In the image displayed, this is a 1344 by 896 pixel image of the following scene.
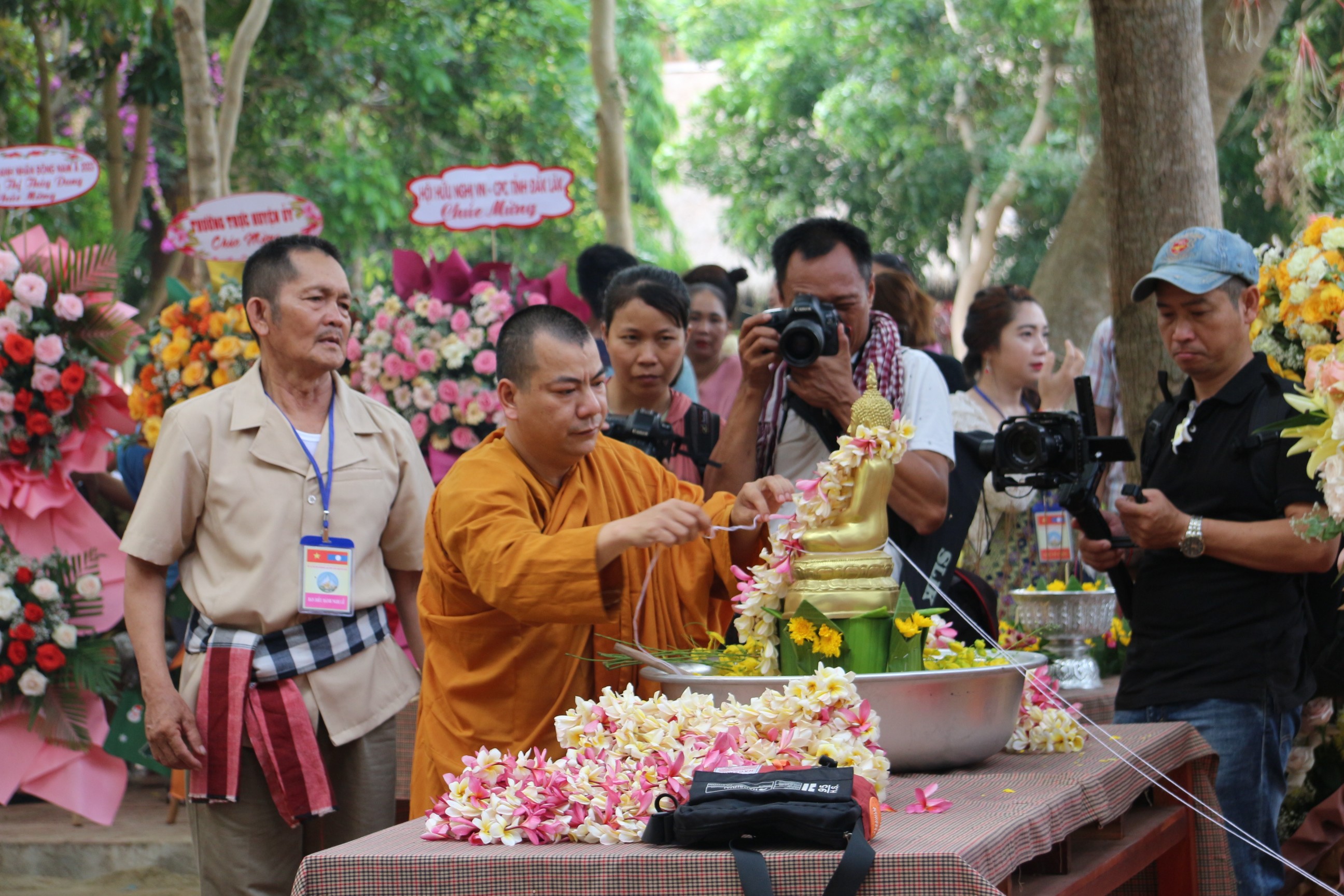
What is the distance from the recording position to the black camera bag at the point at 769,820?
5.38 feet

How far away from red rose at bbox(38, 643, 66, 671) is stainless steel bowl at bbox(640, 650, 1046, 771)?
343 cm

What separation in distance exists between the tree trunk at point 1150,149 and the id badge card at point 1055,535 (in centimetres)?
39

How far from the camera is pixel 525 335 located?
2.65 meters

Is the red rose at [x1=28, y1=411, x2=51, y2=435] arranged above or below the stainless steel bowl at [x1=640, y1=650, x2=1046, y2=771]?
above

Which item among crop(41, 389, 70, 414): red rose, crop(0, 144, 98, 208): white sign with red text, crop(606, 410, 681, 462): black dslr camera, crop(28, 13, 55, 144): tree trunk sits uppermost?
crop(28, 13, 55, 144): tree trunk

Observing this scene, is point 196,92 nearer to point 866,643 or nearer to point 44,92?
point 44,92

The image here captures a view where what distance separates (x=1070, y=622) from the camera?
407 cm

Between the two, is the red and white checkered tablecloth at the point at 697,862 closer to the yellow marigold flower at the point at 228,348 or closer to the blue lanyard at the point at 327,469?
the blue lanyard at the point at 327,469

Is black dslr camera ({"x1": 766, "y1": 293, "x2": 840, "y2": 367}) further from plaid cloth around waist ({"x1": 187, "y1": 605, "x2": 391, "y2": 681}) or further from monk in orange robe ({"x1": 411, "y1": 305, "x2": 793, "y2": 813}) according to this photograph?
plaid cloth around waist ({"x1": 187, "y1": 605, "x2": 391, "y2": 681})

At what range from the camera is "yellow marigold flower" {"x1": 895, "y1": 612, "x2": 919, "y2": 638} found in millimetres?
2223

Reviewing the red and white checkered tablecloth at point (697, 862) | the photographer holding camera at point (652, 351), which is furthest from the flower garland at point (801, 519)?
the photographer holding camera at point (652, 351)

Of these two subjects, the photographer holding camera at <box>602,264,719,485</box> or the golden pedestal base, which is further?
the photographer holding camera at <box>602,264,719,485</box>

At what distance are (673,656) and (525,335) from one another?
68 centimetres

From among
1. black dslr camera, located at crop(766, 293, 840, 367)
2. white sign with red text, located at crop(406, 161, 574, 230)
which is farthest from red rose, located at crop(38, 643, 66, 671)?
black dslr camera, located at crop(766, 293, 840, 367)
